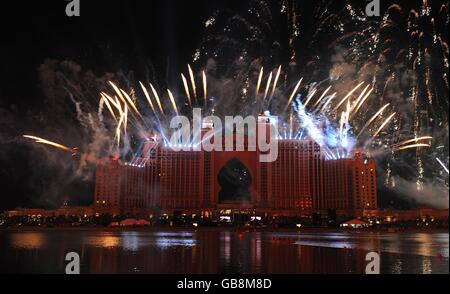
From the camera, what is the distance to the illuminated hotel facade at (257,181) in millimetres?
154750

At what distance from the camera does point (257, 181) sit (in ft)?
522

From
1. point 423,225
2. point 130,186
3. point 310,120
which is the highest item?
point 310,120

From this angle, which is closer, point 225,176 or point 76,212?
point 76,212

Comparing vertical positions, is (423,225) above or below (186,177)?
below

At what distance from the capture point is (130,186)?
503ft

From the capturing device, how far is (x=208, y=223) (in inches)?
4562

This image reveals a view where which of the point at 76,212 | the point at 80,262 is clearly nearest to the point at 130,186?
the point at 76,212

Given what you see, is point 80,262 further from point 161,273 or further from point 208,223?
point 208,223

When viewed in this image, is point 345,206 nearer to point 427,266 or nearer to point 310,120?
Answer: point 310,120

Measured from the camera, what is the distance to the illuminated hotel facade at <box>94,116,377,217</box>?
155 m
